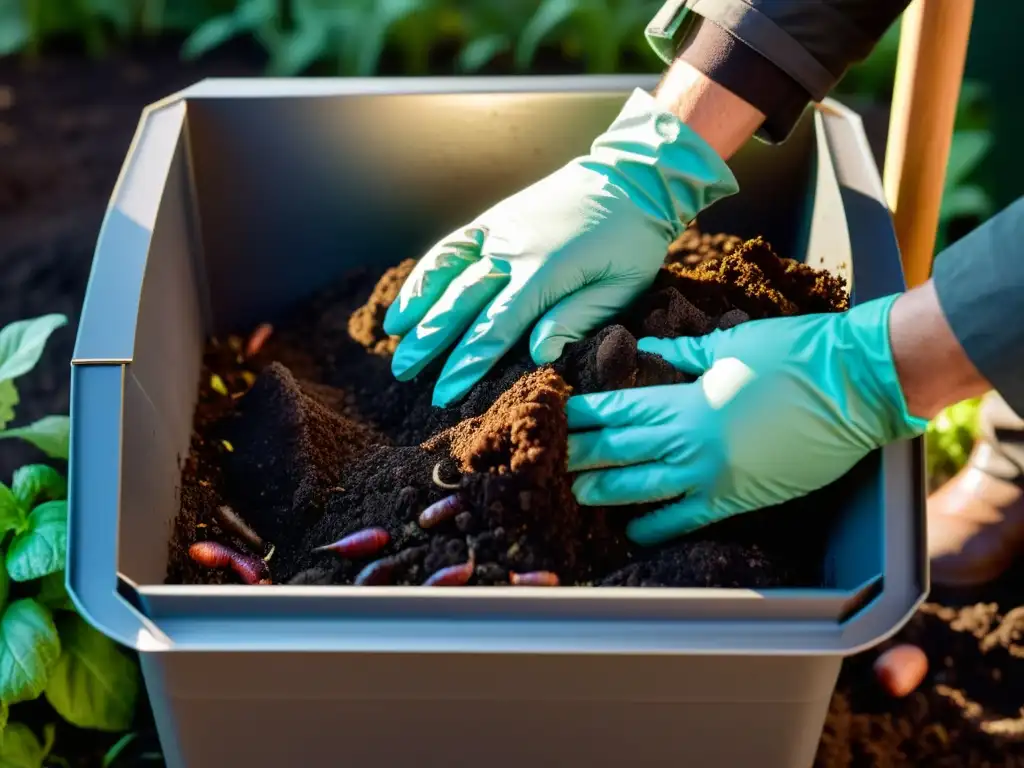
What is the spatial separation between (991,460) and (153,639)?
1.77 m

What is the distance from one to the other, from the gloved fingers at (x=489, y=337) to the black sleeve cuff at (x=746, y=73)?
1.55 ft

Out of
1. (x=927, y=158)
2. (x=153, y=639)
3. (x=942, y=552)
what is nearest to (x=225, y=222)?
(x=153, y=639)

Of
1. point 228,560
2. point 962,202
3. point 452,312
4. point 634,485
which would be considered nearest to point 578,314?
point 452,312

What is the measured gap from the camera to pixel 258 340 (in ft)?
6.32

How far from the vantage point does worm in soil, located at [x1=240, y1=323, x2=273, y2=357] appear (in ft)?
6.31

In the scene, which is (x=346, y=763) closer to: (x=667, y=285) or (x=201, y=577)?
(x=201, y=577)

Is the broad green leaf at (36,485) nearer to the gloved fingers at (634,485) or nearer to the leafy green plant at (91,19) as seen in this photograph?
the gloved fingers at (634,485)

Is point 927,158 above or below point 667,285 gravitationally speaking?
above

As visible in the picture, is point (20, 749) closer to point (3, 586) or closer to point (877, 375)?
point (3, 586)

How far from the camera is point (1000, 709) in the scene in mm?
1780

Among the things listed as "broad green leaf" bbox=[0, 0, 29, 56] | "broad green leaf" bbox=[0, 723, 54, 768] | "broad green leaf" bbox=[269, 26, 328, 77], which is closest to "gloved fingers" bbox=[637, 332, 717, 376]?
"broad green leaf" bbox=[0, 723, 54, 768]

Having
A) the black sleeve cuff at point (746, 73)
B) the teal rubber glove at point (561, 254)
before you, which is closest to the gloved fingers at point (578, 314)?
the teal rubber glove at point (561, 254)

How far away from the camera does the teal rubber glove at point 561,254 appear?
154 cm

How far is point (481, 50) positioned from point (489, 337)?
1.87 m
